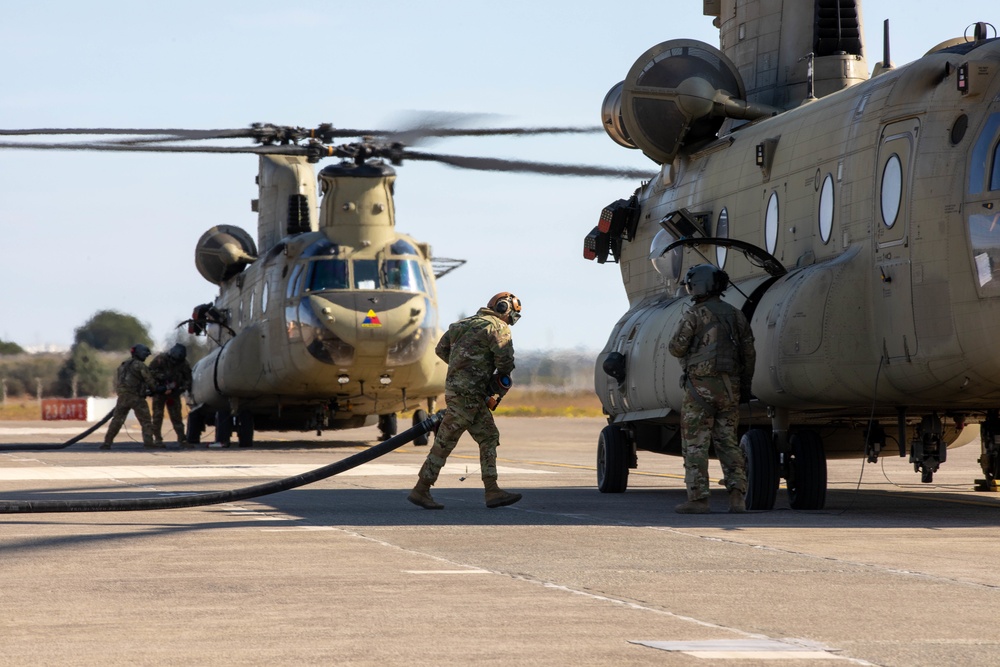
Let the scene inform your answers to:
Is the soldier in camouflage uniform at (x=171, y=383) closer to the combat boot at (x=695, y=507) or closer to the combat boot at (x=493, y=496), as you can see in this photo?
the combat boot at (x=493, y=496)

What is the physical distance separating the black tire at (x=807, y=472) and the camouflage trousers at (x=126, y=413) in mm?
17013

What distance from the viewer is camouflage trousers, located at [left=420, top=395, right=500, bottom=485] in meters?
12.6

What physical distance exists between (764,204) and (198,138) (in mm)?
11341

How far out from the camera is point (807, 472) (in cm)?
1209

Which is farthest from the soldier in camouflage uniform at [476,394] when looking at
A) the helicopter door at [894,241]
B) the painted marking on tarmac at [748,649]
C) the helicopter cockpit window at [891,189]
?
the painted marking on tarmac at [748,649]

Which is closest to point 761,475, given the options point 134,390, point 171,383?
point 134,390

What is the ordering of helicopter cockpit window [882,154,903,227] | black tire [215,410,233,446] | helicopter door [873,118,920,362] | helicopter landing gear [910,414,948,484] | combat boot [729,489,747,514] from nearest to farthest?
helicopter door [873,118,920,362] → helicopter cockpit window [882,154,903,227] → helicopter landing gear [910,414,948,484] → combat boot [729,489,747,514] → black tire [215,410,233,446]

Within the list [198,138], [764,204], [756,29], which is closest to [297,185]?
[198,138]

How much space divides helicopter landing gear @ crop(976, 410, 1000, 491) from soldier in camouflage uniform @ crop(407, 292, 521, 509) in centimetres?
411

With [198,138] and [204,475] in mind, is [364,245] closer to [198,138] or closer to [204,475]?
[198,138]

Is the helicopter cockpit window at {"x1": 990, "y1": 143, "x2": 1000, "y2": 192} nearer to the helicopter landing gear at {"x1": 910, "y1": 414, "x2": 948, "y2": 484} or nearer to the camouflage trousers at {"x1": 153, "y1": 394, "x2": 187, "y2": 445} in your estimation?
the helicopter landing gear at {"x1": 910, "y1": 414, "x2": 948, "y2": 484}

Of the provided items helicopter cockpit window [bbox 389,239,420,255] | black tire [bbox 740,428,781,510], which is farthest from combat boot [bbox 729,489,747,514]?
helicopter cockpit window [bbox 389,239,420,255]

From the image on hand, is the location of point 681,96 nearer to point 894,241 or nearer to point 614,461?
point 614,461

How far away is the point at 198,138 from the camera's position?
73.6 ft
